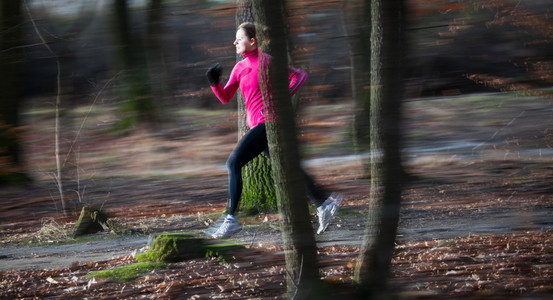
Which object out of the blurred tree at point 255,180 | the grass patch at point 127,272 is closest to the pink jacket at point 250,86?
the grass patch at point 127,272

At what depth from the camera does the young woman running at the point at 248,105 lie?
4.76 metres

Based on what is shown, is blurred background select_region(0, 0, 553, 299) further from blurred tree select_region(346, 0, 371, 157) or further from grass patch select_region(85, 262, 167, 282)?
grass patch select_region(85, 262, 167, 282)

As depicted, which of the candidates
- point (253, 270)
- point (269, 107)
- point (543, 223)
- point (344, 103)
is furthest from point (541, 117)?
point (269, 107)

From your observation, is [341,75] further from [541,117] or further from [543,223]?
[543,223]

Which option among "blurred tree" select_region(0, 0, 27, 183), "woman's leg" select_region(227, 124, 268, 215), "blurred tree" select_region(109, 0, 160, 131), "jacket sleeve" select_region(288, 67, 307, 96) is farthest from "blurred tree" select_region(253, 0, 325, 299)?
"blurred tree" select_region(109, 0, 160, 131)

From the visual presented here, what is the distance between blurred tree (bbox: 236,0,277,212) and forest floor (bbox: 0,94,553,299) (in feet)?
1.09

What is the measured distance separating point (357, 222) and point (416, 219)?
717mm

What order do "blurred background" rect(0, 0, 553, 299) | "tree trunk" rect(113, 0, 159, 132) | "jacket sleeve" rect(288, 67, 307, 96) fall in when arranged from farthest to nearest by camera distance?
Answer: "tree trunk" rect(113, 0, 159, 132) < "blurred background" rect(0, 0, 553, 299) < "jacket sleeve" rect(288, 67, 307, 96)

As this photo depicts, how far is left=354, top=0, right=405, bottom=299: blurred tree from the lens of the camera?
143 inches

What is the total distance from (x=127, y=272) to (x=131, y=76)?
11228mm

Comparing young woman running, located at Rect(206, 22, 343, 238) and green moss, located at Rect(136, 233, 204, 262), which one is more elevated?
young woman running, located at Rect(206, 22, 343, 238)

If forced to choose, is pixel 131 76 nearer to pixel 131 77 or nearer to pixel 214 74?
pixel 131 77

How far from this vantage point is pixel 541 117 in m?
12.0

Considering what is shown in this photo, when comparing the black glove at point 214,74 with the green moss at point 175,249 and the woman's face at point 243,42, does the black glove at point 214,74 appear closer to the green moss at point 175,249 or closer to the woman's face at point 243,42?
the woman's face at point 243,42
